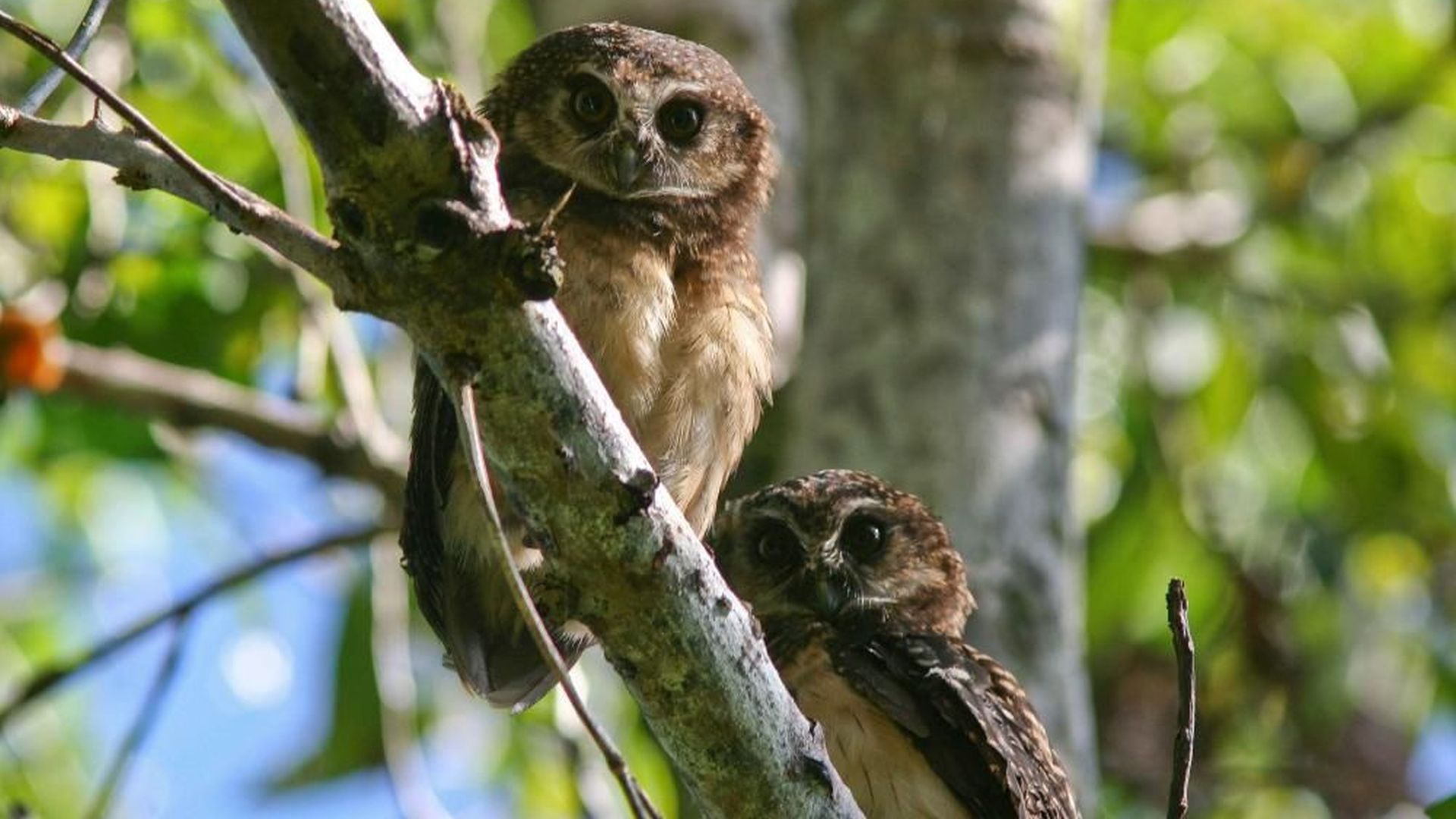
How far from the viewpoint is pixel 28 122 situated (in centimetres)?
248

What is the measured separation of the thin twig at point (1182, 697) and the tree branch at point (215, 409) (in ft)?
9.83

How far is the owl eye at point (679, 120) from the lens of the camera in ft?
15.4

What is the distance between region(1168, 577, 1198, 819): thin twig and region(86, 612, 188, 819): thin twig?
2.23 meters

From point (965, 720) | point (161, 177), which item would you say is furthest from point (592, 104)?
point (161, 177)

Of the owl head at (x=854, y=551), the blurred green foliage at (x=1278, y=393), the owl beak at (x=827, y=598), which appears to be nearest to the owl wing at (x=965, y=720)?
the owl beak at (x=827, y=598)

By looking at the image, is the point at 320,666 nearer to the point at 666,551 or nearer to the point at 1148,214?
the point at 1148,214

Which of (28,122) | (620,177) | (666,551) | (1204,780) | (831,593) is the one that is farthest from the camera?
(1204,780)

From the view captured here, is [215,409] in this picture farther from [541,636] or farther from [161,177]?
[541,636]

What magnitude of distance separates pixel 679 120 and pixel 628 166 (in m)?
0.39

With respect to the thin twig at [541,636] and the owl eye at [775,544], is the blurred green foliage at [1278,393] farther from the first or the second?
the thin twig at [541,636]

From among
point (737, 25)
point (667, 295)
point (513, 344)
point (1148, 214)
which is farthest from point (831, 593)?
point (1148, 214)

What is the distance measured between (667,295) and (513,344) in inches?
55.7

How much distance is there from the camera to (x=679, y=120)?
4727 mm

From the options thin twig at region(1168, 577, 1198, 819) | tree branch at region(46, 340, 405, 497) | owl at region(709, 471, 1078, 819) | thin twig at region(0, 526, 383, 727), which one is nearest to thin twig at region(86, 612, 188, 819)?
thin twig at region(0, 526, 383, 727)
